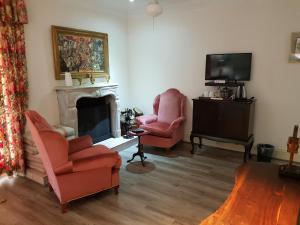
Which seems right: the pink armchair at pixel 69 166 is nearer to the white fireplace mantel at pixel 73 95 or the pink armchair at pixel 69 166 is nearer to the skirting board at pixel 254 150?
the white fireplace mantel at pixel 73 95

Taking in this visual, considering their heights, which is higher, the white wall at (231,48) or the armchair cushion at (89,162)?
the white wall at (231,48)

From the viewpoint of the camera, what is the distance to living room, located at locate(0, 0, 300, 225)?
265cm

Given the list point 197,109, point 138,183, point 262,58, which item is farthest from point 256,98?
point 138,183

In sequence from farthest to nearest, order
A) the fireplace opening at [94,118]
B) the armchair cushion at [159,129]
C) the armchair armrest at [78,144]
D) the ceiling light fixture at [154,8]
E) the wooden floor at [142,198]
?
the fireplace opening at [94,118], the armchair cushion at [159,129], the ceiling light fixture at [154,8], the armchair armrest at [78,144], the wooden floor at [142,198]

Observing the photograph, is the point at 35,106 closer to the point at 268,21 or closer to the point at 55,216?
the point at 55,216

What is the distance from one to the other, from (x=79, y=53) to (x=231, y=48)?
267cm

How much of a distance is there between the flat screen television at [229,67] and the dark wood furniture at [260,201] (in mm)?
2370

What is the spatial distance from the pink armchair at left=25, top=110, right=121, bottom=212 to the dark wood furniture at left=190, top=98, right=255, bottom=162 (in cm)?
189

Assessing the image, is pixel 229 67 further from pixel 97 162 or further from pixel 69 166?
pixel 69 166

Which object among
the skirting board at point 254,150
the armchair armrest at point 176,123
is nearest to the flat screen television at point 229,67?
the armchair armrest at point 176,123

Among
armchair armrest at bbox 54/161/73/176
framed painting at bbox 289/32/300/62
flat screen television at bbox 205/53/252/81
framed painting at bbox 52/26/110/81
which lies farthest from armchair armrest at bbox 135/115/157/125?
framed painting at bbox 289/32/300/62

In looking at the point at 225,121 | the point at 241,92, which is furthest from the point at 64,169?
the point at 241,92

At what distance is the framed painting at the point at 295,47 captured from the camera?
135 inches

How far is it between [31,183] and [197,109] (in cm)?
282
